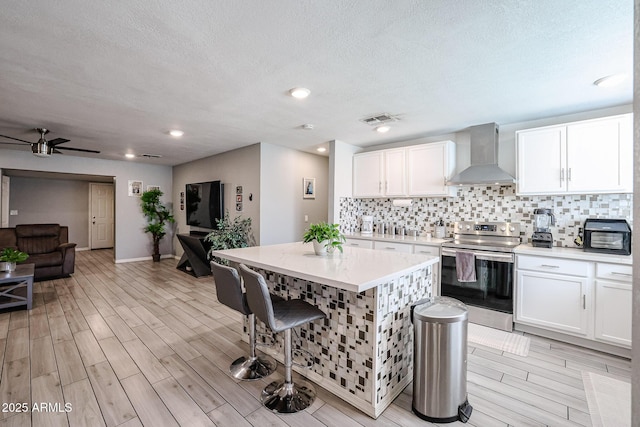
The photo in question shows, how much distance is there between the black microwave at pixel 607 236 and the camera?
2.79m

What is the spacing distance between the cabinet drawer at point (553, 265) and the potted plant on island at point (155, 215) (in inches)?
282

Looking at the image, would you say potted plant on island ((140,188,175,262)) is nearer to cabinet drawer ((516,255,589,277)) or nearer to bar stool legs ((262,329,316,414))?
bar stool legs ((262,329,316,414))

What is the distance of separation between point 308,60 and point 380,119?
62.4 inches

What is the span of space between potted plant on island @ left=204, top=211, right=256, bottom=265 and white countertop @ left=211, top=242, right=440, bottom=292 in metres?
2.18

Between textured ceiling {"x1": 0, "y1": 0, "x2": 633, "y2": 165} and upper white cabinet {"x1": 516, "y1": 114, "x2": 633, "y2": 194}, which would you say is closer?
textured ceiling {"x1": 0, "y1": 0, "x2": 633, "y2": 165}

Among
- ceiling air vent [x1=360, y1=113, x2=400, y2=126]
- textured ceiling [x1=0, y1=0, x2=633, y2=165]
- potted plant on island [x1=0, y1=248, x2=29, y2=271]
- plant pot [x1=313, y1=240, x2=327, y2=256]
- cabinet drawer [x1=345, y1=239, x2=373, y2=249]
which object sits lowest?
potted plant on island [x1=0, y1=248, x2=29, y2=271]

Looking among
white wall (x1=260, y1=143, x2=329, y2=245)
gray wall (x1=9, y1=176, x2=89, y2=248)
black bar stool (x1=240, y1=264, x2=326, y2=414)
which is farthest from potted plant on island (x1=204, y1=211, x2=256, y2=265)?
gray wall (x1=9, y1=176, x2=89, y2=248)

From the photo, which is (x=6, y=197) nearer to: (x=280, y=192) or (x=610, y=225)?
(x=280, y=192)

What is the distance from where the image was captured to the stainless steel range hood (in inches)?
138

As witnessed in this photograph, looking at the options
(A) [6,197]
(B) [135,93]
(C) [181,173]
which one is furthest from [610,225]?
(A) [6,197]

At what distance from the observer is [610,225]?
2895mm

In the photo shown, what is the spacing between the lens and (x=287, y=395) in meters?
1.96

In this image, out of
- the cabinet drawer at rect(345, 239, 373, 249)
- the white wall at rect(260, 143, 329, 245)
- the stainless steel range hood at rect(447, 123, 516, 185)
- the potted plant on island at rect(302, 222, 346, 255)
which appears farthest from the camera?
the white wall at rect(260, 143, 329, 245)

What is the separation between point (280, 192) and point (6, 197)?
645 cm
